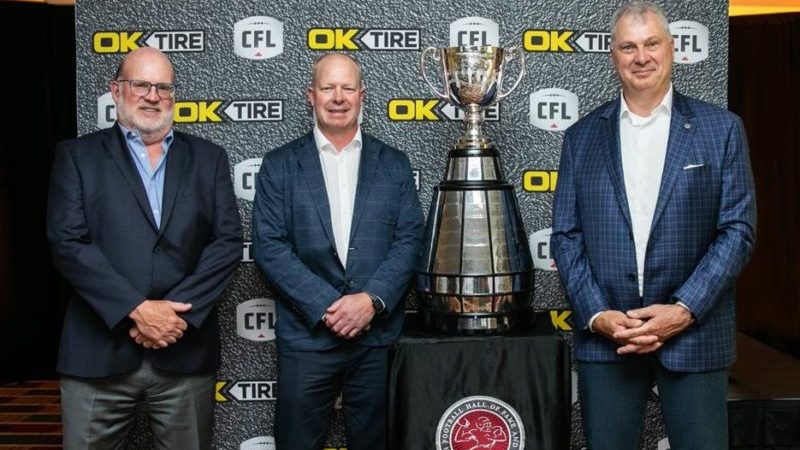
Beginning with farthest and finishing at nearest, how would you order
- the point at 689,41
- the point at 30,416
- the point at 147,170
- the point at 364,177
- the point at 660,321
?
the point at 30,416, the point at 689,41, the point at 364,177, the point at 147,170, the point at 660,321

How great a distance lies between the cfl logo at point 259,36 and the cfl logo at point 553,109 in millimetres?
843

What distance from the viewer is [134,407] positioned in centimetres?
229

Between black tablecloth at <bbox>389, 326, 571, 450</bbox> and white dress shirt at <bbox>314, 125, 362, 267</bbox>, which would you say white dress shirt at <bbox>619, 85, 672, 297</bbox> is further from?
white dress shirt at <bbox>314, 125, 362, 267</bbox>

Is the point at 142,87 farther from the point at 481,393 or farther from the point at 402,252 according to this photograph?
the point at 481,393

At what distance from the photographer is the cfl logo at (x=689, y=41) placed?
8.95ft

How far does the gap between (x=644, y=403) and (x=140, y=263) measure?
1.32 metres

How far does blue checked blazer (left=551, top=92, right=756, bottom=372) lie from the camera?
198cm

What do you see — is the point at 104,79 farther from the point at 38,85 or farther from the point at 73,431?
the point at 38,85

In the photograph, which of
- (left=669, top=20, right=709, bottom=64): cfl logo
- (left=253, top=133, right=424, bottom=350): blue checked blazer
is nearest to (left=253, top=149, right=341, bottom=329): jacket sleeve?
(left=253, top=133, right=424, bottom=350): blue checked blazer

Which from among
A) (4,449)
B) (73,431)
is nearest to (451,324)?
(73,431)

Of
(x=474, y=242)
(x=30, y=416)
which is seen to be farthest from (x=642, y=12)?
(x=30, y=416)

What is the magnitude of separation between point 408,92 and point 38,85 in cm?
320

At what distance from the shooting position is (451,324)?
2158 millimetres

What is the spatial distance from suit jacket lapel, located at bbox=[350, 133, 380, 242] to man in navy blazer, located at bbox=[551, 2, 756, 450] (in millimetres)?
549
